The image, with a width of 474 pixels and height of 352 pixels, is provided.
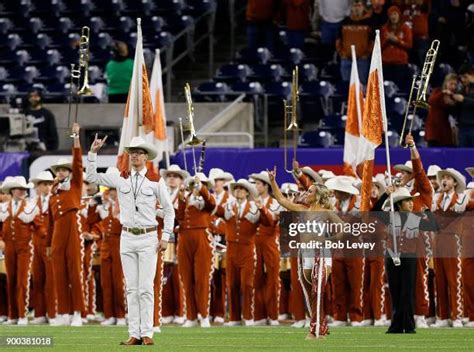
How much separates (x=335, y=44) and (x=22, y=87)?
20.6 ft

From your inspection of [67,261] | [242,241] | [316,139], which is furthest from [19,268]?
[316,139]

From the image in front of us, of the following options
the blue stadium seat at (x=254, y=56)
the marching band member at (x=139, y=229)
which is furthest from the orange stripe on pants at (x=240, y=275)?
the blue stadium seat at (x=254, y=56)

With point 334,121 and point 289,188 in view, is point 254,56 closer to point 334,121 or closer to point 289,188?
point 334,121

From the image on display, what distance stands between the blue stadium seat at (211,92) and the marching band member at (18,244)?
708cm

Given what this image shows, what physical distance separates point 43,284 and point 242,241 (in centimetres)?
301

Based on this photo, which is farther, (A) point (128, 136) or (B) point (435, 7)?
(B) point (435, 7)

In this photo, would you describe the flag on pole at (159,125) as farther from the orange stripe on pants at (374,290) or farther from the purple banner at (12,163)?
the orange stripe on pants at (374,290)

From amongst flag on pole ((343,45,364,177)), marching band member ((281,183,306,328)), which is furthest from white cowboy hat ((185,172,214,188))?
flag on pole ((343,45,364,177))

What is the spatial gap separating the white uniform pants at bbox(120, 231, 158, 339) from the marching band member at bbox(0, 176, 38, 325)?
671cm

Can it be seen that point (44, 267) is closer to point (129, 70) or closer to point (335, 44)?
point (129, 70)

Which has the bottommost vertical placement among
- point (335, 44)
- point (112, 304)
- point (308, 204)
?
point (112, 304)

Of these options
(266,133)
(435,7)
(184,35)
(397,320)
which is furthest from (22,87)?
(397,320)

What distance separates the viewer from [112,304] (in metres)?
25.3

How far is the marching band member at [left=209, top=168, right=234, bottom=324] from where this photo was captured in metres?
25.6
